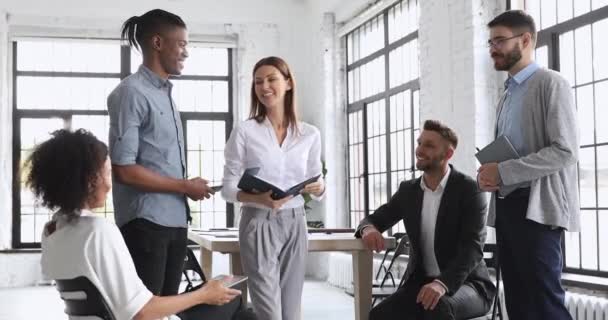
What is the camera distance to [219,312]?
2.42m

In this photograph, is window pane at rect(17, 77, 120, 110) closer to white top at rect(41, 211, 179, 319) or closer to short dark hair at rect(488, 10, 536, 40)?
short dark hair at rect(488, 10, 536, 40)

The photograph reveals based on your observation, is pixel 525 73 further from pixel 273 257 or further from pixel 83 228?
pixel 83 228

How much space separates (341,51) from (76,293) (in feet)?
26.8

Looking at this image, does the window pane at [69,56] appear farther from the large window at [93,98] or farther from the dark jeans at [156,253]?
the dark jeans at [156,253]

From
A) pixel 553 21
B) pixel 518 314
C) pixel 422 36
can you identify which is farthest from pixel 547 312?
pixel 422 36

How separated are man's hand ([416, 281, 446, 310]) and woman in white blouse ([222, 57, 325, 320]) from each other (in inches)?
23.7

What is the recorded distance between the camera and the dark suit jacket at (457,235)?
3.47m

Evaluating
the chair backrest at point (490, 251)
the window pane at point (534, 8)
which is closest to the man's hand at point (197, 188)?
the chair backrest at point (490, 251)

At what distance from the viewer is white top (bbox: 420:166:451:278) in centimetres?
369

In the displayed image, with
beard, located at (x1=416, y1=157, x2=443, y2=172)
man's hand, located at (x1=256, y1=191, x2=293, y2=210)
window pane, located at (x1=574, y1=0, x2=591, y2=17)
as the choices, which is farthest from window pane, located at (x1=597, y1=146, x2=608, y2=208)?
man's hand, located at (x1=256, y1=191, x2=293, y2=210)

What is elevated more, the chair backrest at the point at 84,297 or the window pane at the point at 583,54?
the window pane at the point at 583,54

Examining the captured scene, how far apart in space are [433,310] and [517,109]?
94 cm

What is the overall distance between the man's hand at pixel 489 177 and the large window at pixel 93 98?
7.88 meters

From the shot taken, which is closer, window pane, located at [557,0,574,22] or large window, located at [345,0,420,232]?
window pane, located at [557,0,574,22]
